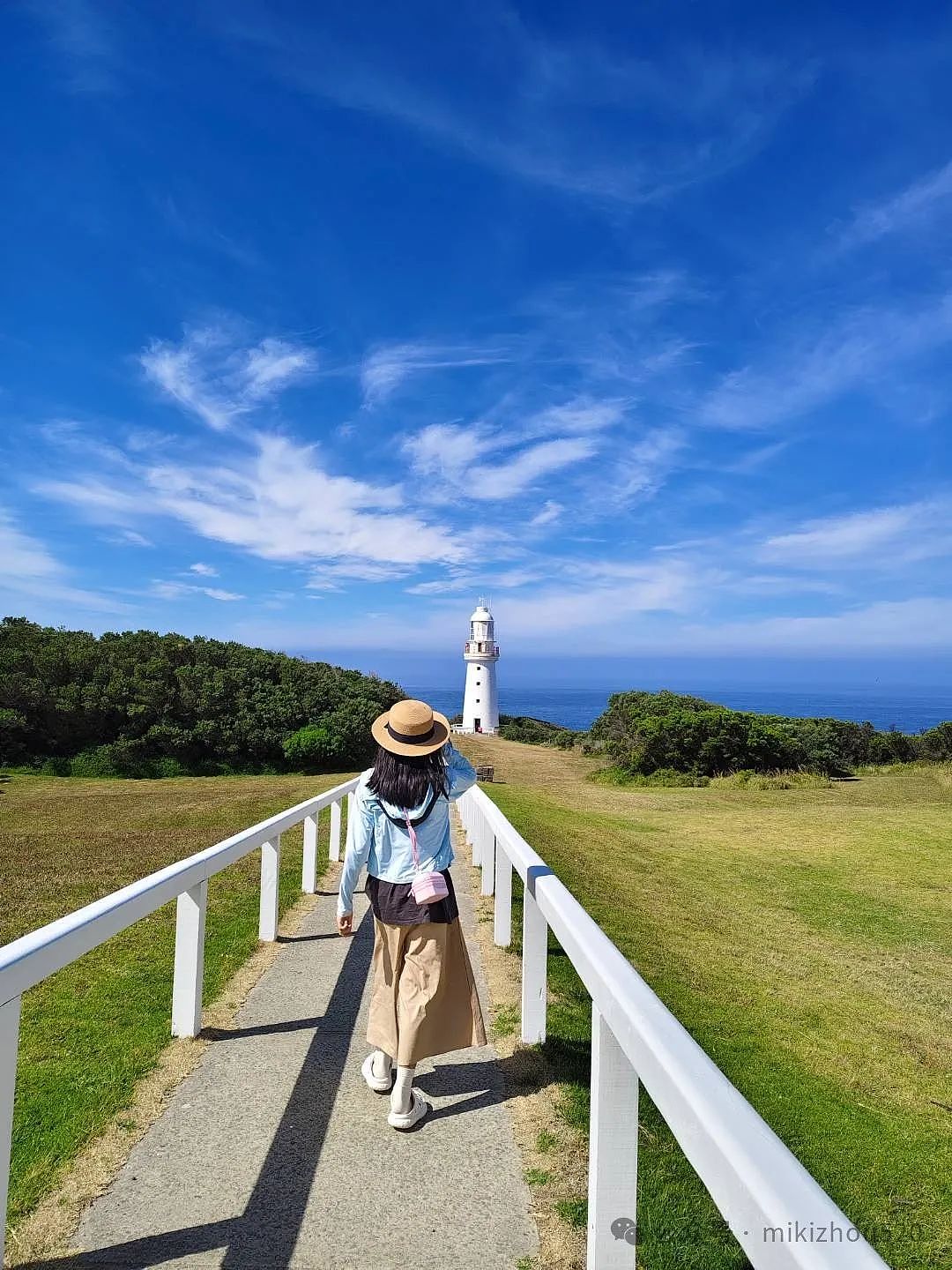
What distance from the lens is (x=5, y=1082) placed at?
2.11m

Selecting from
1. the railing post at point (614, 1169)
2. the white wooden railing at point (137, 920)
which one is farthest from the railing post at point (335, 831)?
the railing post at point (614, 1169)

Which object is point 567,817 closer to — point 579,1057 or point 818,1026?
point 818,1026

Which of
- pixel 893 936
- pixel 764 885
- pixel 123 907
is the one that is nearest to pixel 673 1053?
pixel 123 907

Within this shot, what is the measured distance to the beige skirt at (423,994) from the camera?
3.46 m

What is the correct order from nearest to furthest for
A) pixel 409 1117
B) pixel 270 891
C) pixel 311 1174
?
1. pixel 311 1174
2. pixel 409 1117
3. pixel 270 891

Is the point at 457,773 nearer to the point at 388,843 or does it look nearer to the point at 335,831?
the point at 388,843

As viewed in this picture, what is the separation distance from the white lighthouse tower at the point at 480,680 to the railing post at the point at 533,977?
55130 mm

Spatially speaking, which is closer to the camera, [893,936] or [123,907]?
[123,907]

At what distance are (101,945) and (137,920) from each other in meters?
3.35

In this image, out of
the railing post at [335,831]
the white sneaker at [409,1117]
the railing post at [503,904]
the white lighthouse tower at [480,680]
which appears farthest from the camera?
the white lighthouse tower at [480,680]

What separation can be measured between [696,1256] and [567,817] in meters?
12.1

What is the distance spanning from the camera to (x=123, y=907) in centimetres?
307

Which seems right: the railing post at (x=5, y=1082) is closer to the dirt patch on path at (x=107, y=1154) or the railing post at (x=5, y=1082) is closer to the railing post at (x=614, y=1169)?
the dirt patch on path at (x=107, y=1154)

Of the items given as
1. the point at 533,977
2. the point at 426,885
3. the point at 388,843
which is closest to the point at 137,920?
the point at 388,843
